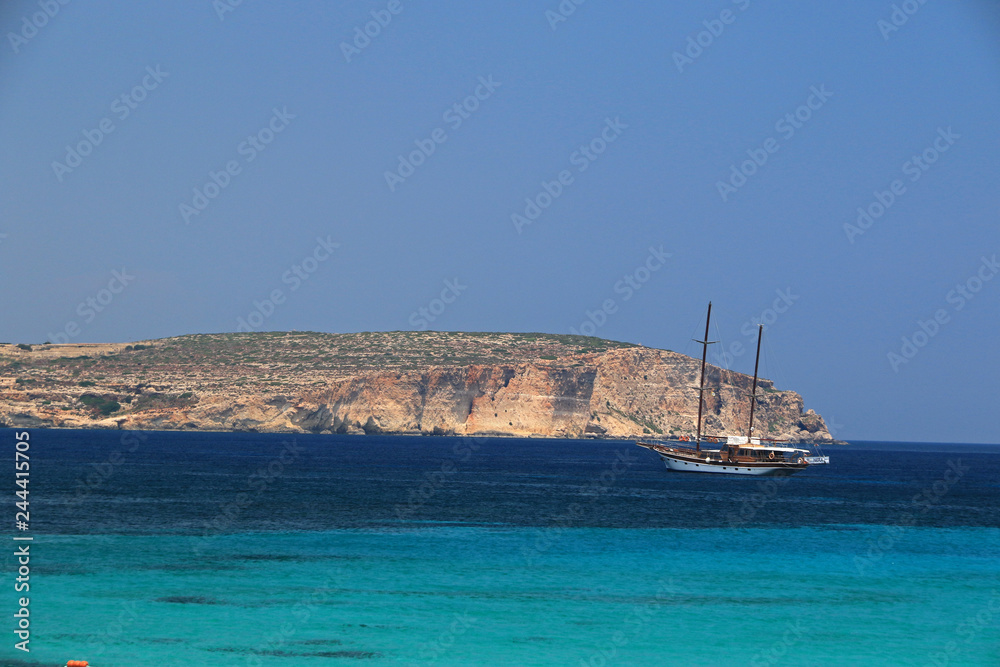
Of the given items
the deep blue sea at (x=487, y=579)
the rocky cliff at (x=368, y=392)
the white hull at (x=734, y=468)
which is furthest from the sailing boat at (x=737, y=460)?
the rocky cliff at (x=368, y=392)

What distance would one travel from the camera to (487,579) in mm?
28719

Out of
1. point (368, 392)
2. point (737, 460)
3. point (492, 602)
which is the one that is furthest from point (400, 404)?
point (492, 602)

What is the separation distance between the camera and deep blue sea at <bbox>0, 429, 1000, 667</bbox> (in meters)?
21.2

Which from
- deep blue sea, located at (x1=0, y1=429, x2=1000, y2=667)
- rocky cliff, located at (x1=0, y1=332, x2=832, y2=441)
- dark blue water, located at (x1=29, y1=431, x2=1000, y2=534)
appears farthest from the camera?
rocky cliff, located at (x1=0, y1=332, x2=832, y2=441)

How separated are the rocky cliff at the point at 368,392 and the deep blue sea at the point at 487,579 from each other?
304 feet

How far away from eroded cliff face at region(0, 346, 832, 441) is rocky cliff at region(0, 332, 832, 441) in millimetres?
167

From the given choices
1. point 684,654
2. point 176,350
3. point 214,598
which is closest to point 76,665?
point 214,598

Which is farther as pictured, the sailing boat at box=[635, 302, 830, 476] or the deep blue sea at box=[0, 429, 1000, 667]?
the sailing boat at box=[635, 302, 830, 476]

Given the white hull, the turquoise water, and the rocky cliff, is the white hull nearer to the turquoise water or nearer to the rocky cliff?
the turquoise water

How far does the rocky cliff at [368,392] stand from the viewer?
14938 centimetres

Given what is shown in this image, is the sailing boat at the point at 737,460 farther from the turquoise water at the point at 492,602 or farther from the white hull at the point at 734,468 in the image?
the turquoise water at the point at 492,602

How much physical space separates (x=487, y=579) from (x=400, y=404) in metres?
126

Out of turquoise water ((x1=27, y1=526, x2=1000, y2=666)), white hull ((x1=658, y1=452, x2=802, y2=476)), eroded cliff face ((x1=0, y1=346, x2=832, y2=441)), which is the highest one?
eroded cliff face ((x1=0, y1=346, x2=832, y2=441))

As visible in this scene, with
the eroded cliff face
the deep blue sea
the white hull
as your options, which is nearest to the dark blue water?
the deep blue sea
